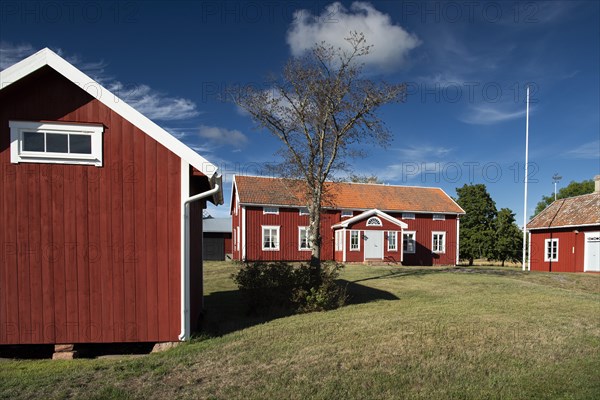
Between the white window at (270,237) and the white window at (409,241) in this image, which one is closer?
the white window at (270,237)

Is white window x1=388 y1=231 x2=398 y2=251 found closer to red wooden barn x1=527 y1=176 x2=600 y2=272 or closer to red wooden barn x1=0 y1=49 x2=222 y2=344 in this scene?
red wooden barn x1=527 y1=176 x2=600 y2=272

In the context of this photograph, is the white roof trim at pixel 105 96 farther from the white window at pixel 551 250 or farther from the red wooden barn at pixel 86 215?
the white window at pixel 551 250

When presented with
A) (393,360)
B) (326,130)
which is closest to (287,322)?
(393,360)

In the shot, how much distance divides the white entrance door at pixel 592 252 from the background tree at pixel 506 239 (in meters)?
17.8

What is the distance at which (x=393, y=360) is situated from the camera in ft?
21.7

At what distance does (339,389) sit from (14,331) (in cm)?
602

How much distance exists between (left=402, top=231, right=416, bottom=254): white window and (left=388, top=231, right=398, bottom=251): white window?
2.05 metres

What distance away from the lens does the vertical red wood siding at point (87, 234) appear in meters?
7.09

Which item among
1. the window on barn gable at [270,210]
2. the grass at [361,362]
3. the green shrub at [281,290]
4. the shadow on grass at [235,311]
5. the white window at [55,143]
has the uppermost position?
the white window at [55,143]

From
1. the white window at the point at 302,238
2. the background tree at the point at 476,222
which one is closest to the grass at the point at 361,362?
the white window at the point at 302,238

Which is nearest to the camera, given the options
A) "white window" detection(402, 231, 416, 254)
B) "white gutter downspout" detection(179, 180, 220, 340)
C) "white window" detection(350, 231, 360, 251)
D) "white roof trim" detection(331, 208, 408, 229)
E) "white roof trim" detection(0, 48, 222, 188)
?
"white roof trim" detection(0, 48, 222, 188)

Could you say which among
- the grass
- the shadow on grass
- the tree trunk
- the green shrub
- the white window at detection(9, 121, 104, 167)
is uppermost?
the white window at detection(9, 121, 104, 167)

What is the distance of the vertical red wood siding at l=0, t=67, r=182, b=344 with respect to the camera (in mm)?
7090

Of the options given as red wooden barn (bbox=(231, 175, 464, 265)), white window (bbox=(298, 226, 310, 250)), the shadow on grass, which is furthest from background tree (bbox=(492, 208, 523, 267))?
the shadow on grass
